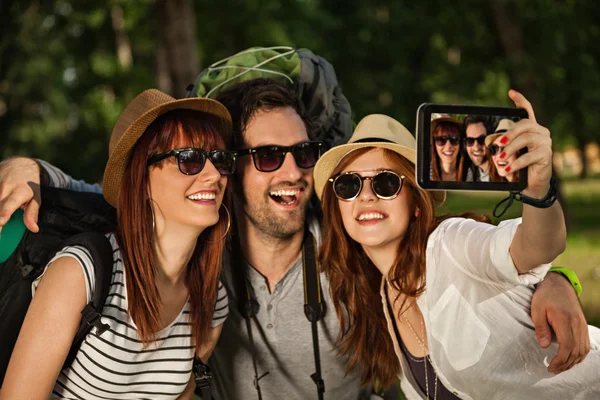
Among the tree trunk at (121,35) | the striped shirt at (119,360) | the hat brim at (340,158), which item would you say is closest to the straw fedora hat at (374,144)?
the hat brim at (340,158)

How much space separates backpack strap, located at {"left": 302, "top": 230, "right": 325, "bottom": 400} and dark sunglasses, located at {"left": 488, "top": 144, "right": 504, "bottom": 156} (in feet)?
6.06

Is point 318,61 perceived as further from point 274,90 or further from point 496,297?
point 496,297

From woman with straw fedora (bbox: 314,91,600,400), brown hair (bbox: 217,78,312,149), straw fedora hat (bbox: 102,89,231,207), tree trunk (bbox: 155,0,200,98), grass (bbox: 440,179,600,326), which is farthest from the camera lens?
tree trunk (bbox: 155,0,200,98)

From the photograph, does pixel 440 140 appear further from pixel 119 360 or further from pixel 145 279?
pixel 119 360

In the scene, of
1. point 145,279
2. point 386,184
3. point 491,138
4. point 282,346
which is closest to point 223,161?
point 145,279

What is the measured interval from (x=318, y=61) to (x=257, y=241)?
1.51 m

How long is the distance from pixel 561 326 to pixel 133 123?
221 centimetres

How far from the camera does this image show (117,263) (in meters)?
3.74

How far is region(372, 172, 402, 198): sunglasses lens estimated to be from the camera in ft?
12.6

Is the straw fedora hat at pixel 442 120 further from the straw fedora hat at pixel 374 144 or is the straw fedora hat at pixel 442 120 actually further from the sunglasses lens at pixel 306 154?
the sunglasses lens at pixel 306 154

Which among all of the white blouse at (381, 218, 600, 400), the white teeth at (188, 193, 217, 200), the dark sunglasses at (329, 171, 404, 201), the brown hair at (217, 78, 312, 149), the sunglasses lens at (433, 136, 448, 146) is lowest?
the white blouse at (381, 218, 600, 400)

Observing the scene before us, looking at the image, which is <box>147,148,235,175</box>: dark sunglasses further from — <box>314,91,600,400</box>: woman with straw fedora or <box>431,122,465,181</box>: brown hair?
<box>431,122,465,181</box>: brown hair

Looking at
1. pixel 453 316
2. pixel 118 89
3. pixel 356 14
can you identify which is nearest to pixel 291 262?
pixel 453 316

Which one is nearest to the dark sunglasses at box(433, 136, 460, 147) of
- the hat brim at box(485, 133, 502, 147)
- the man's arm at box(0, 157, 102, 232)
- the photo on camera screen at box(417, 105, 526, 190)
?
the photo on camera screen at box(417, 105, 526, 190)
